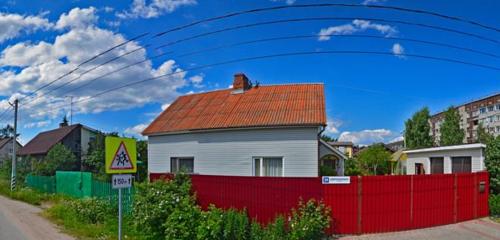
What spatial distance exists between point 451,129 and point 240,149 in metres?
41.3

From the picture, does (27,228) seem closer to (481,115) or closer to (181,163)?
(181,163)

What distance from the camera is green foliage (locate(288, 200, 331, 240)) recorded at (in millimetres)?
9938

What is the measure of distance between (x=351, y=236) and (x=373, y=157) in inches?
1421

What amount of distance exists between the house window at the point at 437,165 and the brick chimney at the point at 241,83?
10.5 metres

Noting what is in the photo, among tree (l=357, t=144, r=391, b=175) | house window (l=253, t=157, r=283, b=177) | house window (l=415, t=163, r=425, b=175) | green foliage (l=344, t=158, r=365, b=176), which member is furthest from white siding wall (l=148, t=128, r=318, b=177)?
tree (l=357, t=144, r=391, b=175)

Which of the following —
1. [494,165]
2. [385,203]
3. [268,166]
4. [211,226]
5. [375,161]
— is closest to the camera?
[211,226]

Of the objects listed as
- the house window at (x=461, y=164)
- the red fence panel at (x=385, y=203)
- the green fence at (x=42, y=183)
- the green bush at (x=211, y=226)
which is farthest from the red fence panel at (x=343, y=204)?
the green fence at (x=42, y=183)

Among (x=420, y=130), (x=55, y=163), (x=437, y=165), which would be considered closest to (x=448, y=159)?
(x=437, y=165)

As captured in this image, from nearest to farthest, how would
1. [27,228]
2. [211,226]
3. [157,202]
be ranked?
[211,226]
[157,202]
[27,228]

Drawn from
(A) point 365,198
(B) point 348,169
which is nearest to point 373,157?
(B) point 348,169

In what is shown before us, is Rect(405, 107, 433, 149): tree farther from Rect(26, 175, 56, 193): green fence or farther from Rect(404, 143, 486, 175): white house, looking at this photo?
Rect(26, 175, 56, 193): green fence

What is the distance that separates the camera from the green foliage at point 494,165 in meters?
14.7

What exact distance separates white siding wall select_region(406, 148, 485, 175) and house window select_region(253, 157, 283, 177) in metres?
7.85

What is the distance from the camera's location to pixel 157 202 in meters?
11.5
